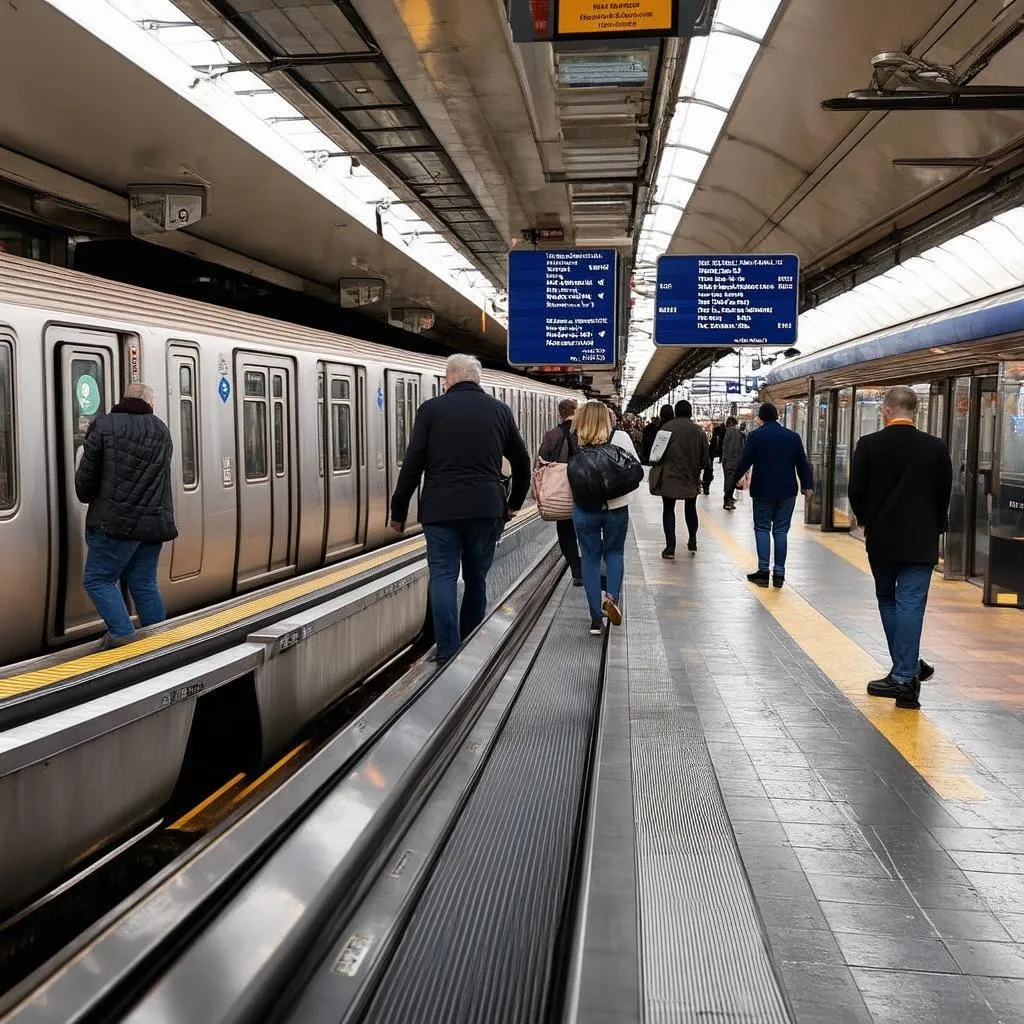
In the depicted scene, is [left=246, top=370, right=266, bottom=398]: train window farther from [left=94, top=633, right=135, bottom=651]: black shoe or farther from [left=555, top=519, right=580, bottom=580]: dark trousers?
[left=94, top=633, right=135, bottom=651]: black shoe

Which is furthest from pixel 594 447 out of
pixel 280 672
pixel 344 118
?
pixel 344 118

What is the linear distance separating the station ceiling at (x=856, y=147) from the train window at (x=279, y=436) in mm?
5111

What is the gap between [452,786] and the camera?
4363 millimetres

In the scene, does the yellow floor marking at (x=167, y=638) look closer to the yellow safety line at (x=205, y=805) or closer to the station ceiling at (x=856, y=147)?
the yellow safety line at (x=205, y=805)

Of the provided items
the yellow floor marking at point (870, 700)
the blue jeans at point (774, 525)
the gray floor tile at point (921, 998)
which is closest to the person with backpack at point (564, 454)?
the yellow floor marking at point (870, 700)

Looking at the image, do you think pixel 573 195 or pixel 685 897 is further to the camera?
pixel 573 195

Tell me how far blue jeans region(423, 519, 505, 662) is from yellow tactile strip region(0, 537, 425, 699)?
1.07m

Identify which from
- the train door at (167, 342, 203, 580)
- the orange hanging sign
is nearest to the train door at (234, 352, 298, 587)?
the train door at (167, 342, 203, 580)

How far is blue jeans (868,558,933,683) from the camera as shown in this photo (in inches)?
235

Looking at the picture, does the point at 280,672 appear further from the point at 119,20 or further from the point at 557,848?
the point at 119,20

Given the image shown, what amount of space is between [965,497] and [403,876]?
30.7 ft

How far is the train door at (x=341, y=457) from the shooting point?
411 inches

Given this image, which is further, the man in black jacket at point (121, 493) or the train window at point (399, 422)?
the train window at point (399, 422)

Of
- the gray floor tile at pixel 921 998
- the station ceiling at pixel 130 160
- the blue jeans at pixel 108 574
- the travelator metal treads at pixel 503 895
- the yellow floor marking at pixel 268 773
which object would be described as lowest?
the yellow floor marking at pixel 268 773
